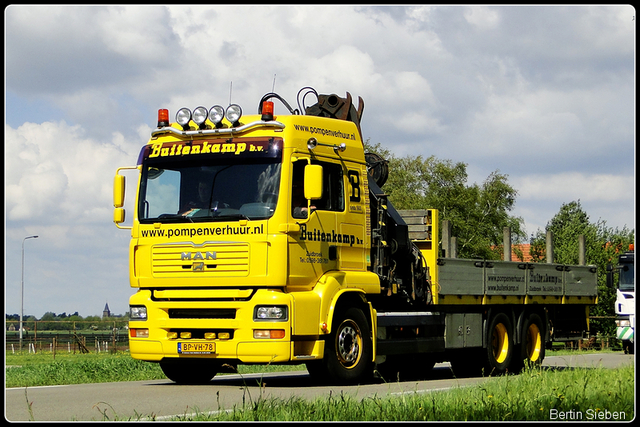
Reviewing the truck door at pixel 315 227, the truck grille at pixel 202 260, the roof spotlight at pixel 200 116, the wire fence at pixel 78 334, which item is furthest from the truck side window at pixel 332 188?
the wire fence at pixel 78 334

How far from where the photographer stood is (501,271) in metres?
17.2

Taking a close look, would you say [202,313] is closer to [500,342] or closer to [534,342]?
[500,342]

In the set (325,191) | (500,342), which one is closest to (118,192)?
(325,191)

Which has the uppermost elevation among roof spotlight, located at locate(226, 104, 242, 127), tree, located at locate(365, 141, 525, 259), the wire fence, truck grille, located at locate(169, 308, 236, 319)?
tree, located at locate(365, 141, 525, 259)

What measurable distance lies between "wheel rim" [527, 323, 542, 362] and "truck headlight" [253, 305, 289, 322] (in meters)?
7.16

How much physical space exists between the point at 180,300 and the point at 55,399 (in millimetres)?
2274

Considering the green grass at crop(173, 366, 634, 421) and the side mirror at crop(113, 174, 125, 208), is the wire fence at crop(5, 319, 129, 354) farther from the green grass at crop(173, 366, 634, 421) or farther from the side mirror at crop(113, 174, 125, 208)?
the green grass at crop(173, 366, 634, 421)

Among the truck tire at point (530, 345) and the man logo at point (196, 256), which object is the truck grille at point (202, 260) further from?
the truck tire at point (530, 345)

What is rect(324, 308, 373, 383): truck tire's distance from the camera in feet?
43.2

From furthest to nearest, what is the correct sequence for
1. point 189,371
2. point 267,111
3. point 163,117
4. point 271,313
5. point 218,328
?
point 189,371, point 163,117, point 267,111, point 218,328, point 271,313

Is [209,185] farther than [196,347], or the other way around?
[209,185]

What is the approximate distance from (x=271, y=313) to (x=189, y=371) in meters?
2.42

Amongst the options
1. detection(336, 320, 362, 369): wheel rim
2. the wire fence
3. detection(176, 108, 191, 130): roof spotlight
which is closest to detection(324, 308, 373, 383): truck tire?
detection(336, 320, 362, 369): wheel rim

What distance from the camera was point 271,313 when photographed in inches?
494
